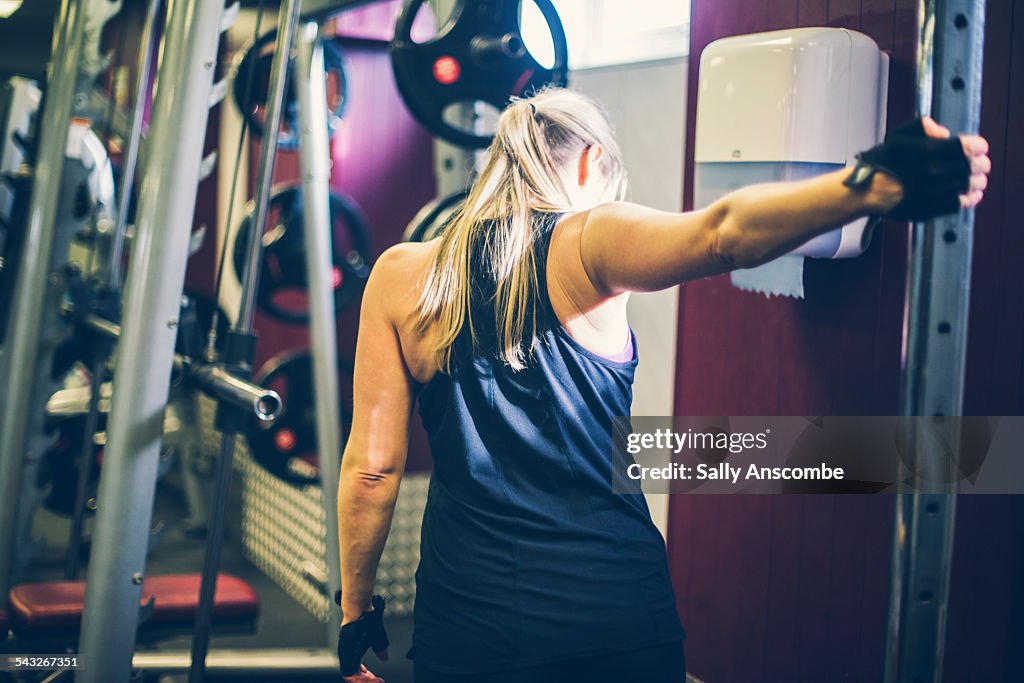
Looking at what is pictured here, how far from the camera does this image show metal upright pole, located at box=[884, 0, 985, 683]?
1.09 meters

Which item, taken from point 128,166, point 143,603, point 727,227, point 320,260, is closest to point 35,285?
point 128,166

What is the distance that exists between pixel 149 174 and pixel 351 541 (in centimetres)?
93

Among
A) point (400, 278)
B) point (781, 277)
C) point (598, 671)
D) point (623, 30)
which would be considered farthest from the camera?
point (623, 30)

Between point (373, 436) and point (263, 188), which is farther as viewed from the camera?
point (263, 188)

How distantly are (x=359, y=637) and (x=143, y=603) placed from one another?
85 cm

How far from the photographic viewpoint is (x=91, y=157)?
333 centimetres

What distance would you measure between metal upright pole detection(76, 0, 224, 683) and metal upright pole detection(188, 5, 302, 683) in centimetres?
14

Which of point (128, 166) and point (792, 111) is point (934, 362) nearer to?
point (792, 111)

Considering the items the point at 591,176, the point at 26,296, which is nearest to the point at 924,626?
the point at 591,176

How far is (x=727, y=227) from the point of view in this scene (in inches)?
45.9

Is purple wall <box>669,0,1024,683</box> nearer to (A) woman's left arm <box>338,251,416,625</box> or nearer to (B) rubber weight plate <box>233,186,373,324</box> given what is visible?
(A) woman's left arm <box>338,251,416,625</box>

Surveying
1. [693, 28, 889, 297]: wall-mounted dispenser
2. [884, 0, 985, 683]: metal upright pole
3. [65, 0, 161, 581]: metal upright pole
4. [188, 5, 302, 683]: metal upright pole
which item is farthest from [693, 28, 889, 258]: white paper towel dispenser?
[65, 0, 161, 581]: metal upright pole

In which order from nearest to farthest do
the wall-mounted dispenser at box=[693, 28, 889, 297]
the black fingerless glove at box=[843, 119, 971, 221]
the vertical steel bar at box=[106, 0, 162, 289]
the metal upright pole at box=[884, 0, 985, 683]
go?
1. the black fingerless glove at box=[843, 119, 971, 221]
2. the metal upright pole at box=[884, 0, 985, 683]
3. the wall-mounted dispenser at box=[693, 28, 889, 297]
4. the vertical steel bar at box=[106, 0, 162, 289]

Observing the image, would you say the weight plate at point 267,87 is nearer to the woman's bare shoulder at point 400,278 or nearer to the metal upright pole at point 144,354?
the metal upright pole at point 144,354
